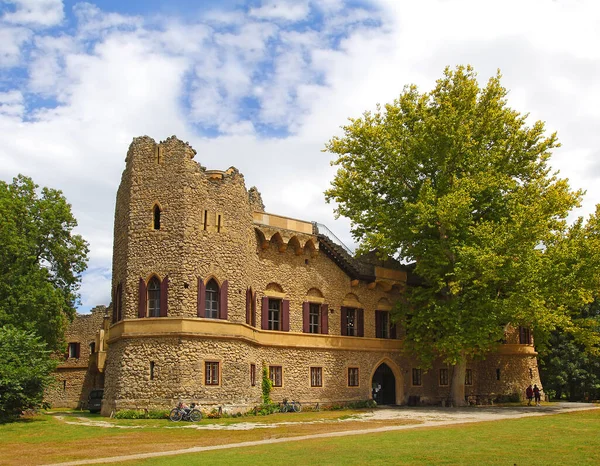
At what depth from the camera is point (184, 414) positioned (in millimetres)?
27078

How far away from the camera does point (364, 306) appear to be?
128 ft

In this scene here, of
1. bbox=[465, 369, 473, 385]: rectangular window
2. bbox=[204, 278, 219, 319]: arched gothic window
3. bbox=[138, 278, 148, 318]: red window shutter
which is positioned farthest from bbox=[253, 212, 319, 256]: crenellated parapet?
bbox=[465, 369, 473, 385]: rectangular window

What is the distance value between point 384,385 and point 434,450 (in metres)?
24.9

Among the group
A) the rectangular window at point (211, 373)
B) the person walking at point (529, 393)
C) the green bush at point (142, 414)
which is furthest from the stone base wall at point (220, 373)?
the person walking at point (529, 393)

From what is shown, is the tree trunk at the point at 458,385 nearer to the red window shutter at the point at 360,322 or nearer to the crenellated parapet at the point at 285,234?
the red window shutter at the point at 360,322

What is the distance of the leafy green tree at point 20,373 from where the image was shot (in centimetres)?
2577

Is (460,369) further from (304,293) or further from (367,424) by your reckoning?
(367,424)

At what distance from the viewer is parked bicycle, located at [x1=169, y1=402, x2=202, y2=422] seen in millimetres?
26984

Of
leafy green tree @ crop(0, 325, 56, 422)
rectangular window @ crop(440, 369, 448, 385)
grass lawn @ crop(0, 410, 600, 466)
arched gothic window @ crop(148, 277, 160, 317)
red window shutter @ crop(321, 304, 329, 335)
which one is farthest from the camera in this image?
rectangular window @ crop(440, 369, 448, 385)

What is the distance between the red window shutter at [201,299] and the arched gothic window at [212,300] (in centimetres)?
29

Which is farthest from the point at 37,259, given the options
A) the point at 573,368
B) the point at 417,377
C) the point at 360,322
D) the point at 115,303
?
the point at 573,368

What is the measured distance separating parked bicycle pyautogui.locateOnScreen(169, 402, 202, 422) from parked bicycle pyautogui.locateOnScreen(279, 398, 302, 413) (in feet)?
22.3

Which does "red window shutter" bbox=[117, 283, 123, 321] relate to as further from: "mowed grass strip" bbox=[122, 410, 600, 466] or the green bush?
"mowed grass strip" bbox=[122, 410, 600, 466]

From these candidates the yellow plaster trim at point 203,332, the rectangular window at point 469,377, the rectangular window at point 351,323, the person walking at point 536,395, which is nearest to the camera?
the yellow plaster trim at point 203,332
